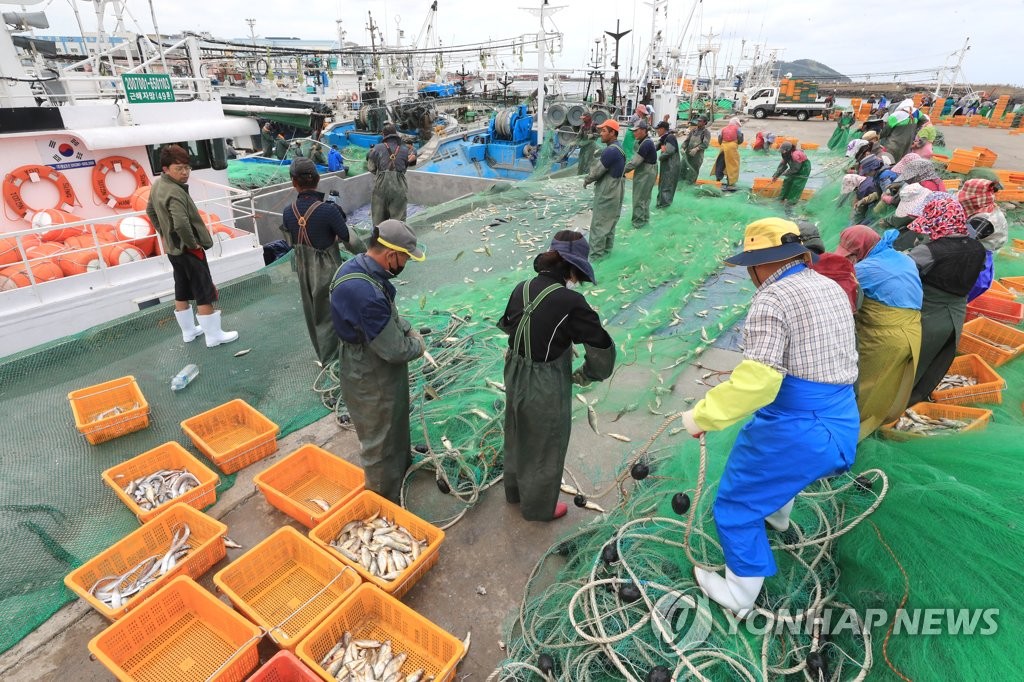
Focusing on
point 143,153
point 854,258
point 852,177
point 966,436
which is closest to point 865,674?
point 966,436

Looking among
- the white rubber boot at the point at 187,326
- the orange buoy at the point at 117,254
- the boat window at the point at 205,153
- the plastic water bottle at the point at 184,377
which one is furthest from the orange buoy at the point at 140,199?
the plastic water bottle at the point at 184,377

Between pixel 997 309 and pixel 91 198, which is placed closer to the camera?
pixel 997 309

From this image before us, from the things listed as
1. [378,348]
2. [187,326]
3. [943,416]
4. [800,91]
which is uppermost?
[800,91]

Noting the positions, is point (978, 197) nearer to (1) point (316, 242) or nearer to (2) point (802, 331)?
(2) point (802, 331)

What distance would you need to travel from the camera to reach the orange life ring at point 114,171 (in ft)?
25.9

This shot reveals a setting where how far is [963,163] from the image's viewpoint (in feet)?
42.0

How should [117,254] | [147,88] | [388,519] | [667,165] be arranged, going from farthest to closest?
1. [667,165]
2. [147,88]
3. [117,254]
4. [388,519]

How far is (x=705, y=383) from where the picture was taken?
206 inches

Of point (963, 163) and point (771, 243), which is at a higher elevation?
point (771, 243)

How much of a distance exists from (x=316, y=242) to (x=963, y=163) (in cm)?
1570

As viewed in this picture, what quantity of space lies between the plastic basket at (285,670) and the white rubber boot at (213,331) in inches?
162

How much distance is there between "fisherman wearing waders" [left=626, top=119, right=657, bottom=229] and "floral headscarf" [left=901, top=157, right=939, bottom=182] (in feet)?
11.8

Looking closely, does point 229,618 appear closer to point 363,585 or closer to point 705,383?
point 363,585

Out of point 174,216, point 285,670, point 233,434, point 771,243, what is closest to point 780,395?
point 771,243
